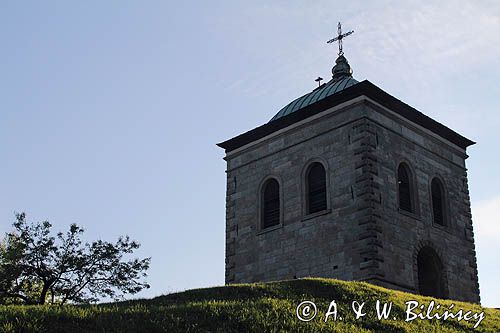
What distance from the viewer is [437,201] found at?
2761cm

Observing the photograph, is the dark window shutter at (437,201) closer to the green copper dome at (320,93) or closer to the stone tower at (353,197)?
the stone tower at (353,197)

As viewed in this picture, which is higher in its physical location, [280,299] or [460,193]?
[460,193]

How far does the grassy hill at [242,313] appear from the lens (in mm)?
13312

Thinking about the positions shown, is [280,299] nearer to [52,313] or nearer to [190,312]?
[190,312]

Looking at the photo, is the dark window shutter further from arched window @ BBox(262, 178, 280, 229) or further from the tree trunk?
the tree trunk

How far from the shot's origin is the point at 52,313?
13680 mm

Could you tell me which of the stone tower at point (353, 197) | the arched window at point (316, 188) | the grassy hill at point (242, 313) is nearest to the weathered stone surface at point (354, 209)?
the stone tower at point (353, 197)

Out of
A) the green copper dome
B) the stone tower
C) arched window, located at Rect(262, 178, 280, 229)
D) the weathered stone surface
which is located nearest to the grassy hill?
the weathered stone surface

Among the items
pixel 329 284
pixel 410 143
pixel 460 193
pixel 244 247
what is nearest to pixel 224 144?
pixel 244 247

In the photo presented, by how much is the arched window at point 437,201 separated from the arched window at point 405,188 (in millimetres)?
1553

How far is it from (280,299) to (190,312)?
2.84 meters

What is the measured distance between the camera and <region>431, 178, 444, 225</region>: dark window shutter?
27263 millimetres

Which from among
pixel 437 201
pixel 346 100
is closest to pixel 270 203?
pixel 346 100

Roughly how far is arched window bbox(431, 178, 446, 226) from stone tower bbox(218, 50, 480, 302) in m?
0.04
